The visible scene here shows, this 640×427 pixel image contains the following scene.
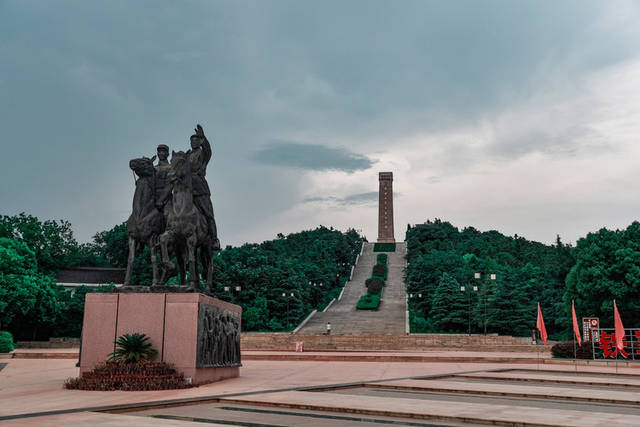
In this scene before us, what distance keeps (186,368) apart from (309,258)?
52.5 metres

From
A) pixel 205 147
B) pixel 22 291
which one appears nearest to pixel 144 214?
pixel 205 147

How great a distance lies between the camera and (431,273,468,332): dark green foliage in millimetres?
38656

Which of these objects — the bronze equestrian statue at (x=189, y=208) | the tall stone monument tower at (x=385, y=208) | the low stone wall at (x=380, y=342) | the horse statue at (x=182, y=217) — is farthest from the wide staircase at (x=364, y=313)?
the horse statue at (x=182, y=217)

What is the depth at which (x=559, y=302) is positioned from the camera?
39375mm

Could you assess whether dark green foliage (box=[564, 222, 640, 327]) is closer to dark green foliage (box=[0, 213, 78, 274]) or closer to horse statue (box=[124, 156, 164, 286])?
horse statue (box=[124, 156, 164, 286])

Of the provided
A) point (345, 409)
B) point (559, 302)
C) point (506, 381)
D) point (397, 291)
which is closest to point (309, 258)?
point (397, 291)

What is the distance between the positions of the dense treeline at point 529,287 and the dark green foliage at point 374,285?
5.60 m

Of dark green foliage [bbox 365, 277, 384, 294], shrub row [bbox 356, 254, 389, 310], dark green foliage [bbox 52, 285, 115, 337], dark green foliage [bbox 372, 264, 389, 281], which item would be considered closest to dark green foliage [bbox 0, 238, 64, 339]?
dark green foliage [bbox 52, 285, 115, 337]

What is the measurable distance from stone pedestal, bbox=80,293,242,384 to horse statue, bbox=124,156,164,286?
1103mm

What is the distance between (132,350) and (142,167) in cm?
385

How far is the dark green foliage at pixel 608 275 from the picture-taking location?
90.7 feet

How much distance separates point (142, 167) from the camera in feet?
40.8

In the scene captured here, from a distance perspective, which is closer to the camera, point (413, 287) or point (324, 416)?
point (324, 416)

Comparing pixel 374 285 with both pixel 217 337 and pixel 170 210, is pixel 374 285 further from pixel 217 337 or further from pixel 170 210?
pixel 170 210
